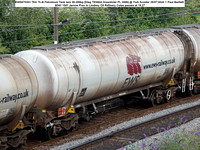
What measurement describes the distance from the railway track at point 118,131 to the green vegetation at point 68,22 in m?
6.57

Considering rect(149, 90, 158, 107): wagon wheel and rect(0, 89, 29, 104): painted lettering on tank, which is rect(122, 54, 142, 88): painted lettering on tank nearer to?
rect(149, 90, 158, 107): wagon wheel

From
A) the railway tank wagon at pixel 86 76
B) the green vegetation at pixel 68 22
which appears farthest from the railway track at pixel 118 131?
the green vegetation at pixel 68 22

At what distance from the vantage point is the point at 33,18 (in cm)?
2870

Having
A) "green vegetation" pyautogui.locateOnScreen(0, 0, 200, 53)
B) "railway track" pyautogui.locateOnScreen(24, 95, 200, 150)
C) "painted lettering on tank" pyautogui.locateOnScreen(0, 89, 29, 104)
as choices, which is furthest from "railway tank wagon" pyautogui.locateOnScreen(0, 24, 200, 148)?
"green vegetation" pyautogui.locateOnScreen(0, 0, 200, 53)

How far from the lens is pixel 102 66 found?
15.9 metres

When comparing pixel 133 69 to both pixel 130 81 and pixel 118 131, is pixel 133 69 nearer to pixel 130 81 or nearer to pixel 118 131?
pixel 130 81

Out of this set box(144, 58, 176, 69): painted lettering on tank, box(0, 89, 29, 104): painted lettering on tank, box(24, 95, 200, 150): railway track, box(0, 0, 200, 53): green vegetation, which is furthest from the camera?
box(0, 0, 200, 53): green vegetation

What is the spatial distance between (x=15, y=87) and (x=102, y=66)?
4341mm

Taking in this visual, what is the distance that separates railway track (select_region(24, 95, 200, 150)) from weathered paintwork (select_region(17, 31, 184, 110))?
133cm

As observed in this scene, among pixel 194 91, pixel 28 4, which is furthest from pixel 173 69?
pixel 28 4

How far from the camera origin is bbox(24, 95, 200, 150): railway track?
14.4 m

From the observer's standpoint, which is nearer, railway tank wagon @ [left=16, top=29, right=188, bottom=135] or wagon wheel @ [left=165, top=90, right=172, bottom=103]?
railway tank wagon @ [left=16, top=29, right=188, bottom=135]

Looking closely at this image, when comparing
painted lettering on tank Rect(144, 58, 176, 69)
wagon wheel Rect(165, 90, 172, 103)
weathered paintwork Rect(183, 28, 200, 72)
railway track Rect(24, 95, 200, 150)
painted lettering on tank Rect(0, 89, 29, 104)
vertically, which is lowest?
railway track Rect(24, 95, 200, 150)

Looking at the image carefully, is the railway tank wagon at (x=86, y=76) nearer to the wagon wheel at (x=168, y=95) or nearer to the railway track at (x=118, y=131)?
the wagon wheel at (x=168, y=95)
